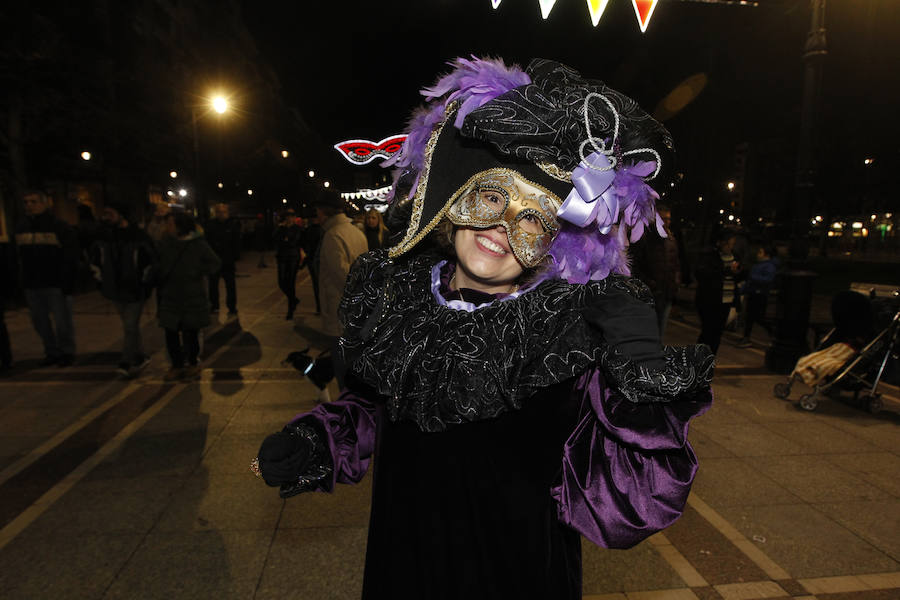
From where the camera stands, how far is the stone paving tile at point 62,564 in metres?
2.81

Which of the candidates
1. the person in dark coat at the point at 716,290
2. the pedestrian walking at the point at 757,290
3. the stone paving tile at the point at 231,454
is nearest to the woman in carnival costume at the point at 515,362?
the stone paving tile at the point at 231,454

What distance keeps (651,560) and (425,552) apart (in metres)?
2.23

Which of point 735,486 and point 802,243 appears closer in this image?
point 735,486

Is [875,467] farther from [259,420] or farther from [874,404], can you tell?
[259,420]

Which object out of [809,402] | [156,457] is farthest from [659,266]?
[156,457]

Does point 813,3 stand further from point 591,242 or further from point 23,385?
point 23,385

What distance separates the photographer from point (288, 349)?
798 centimetres

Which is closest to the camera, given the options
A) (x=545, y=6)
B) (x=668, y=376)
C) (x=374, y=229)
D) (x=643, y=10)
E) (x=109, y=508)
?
(x=668, y=376)

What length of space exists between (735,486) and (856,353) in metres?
2.51

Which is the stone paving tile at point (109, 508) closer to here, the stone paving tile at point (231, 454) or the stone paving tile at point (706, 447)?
the stone paving tile at point (231, 454)

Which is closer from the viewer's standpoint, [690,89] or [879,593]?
[879,593]

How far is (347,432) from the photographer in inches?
67.2

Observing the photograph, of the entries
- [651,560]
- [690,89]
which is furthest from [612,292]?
[690,89]

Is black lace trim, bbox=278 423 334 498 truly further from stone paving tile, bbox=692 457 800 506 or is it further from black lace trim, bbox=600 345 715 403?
stone paving tile, bbox=692 457 800 506
